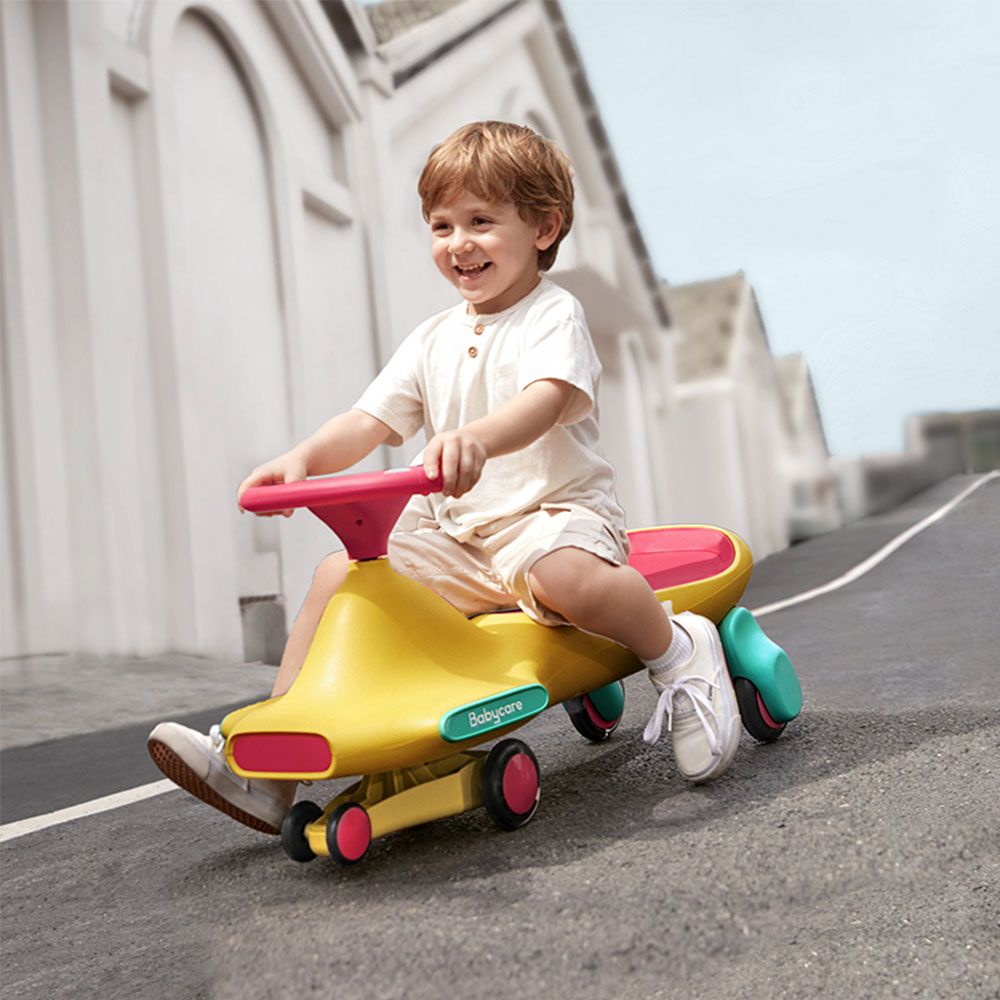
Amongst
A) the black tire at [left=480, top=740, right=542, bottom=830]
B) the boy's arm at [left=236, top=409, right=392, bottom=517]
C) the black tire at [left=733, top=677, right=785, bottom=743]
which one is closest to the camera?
the black tire at [left=480, top=740, right=542, bottom=830]

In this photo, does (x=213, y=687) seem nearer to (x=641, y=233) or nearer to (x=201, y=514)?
(x=201, y=514)

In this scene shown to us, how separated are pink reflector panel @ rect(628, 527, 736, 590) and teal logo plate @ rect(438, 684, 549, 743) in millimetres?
517

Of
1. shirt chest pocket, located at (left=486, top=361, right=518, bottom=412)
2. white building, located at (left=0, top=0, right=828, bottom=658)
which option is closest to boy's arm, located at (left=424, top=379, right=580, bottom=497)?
shirt chest pocket, located at (left=486, top=361, right=518, bottom=412)

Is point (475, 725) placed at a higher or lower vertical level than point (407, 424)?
lower

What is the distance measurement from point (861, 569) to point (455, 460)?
20.7 ft

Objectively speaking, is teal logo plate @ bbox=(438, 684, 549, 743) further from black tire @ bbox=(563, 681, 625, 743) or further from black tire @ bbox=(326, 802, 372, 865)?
black tire @ bbox=(563, 681, 625, 743)

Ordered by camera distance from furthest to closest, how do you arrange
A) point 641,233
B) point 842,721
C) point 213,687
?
point 641,233 → point 213,687 → point 842,721

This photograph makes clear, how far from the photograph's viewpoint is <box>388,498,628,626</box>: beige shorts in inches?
74.2

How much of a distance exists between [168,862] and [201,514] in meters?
4.37

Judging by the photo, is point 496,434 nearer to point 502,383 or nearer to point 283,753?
point 502,383

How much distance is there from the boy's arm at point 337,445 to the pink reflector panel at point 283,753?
43cm

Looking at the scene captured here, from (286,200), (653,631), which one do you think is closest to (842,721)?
(653,631)

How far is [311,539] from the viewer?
24.6ft

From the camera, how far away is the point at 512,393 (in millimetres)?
2000
